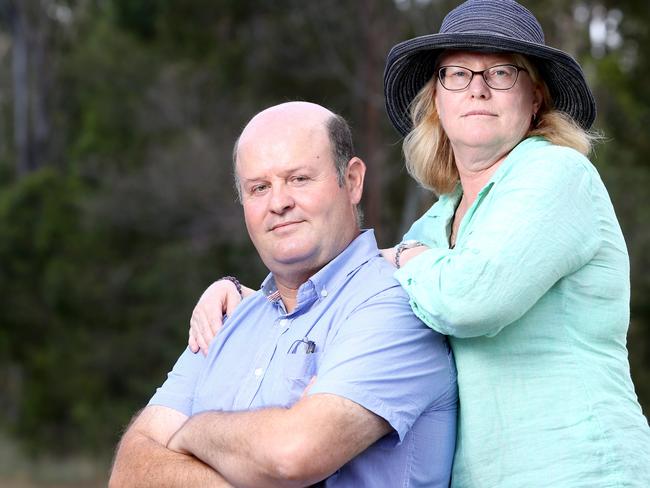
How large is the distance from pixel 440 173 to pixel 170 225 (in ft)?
55.5

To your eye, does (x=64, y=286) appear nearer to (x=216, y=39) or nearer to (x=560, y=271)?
(x=216, y=39)

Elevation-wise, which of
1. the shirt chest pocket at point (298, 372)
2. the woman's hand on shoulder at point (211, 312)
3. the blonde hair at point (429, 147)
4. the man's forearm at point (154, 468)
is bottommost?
the man's forearm at point (154, 468)

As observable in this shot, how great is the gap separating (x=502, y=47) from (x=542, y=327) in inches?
28.1

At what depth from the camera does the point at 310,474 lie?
276 centimetres

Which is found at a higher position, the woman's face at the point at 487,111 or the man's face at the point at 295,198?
the woman's face at the point at 487,111

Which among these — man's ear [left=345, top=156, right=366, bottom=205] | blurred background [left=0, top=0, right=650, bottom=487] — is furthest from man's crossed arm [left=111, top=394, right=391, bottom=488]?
blurred background [left=0, top=0, right=650, bottom=487]

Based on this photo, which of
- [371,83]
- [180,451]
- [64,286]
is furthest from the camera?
[64,286]

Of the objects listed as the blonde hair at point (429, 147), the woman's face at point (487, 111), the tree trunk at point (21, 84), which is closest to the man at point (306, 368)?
the blonde hair at point (429, 147)

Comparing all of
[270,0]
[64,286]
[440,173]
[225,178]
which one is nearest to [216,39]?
[270,0]

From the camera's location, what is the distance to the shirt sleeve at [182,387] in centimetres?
342

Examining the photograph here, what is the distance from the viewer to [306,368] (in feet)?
9.98

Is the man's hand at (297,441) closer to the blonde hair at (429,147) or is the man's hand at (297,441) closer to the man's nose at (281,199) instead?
the man's nose at (281,199)

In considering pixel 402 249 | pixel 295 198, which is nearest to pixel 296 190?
pixel 295 198

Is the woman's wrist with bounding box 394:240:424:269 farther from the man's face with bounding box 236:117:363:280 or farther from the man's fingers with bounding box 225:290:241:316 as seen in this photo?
the man's fingers with bounding box 225:290:241:316
